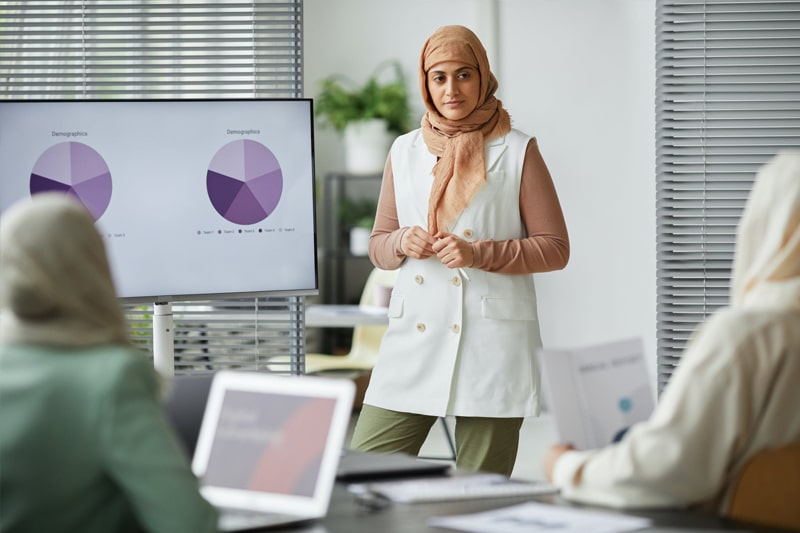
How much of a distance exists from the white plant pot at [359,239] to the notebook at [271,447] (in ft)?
18.2

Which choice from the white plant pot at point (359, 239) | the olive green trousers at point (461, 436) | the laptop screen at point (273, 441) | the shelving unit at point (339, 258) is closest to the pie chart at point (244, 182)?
the olive green trousers at point (461, 436)

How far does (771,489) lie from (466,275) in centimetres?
135

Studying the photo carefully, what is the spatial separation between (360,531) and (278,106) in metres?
1.98

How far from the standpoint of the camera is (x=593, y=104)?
21.5 feet

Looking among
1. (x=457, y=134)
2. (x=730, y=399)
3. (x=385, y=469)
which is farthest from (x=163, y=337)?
(x=730, y=399)

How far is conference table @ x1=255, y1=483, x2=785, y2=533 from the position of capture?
1.58m

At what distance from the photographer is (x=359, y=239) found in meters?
7.36

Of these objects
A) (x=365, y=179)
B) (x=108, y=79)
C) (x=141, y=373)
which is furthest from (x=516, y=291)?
(x=365, y=179)

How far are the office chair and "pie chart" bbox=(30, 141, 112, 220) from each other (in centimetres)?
216

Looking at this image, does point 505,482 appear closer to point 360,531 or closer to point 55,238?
point 360,531

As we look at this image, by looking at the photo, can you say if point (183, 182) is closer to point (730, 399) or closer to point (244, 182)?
point (244, 182)

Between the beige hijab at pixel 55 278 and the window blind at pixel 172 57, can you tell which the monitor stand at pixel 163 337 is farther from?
the beige hijab at pixel 55 278

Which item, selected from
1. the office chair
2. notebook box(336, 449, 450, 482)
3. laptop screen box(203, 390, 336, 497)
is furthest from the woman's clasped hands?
the office chair

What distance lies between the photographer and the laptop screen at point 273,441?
1.67 meters
